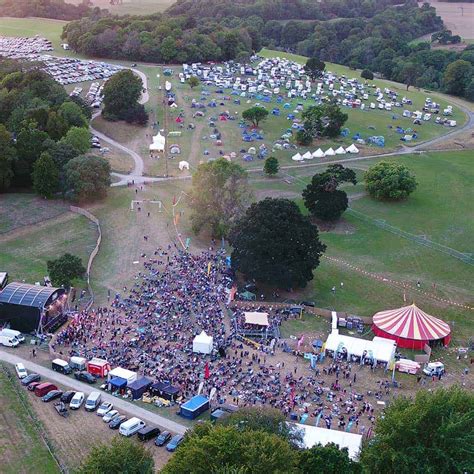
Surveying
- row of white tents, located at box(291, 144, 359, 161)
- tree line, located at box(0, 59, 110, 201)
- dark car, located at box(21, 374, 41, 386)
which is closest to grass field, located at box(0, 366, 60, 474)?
dark car, located at box(21, 374, 41, 386)

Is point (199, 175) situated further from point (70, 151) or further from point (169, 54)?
point (169, 54)

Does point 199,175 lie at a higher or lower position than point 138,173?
higher

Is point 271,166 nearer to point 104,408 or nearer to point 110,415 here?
point 104,408

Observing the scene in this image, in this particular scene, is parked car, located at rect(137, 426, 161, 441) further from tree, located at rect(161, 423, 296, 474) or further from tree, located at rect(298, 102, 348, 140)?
tree, located at rect(298, 102, 348, 140)

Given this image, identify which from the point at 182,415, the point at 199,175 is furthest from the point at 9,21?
the point at 182,415

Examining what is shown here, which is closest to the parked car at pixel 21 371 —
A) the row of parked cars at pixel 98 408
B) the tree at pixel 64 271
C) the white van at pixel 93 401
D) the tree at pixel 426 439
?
the row of parked cars at pixel 98 408

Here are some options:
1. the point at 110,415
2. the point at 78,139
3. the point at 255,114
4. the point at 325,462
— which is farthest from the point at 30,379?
the point at 255,114
